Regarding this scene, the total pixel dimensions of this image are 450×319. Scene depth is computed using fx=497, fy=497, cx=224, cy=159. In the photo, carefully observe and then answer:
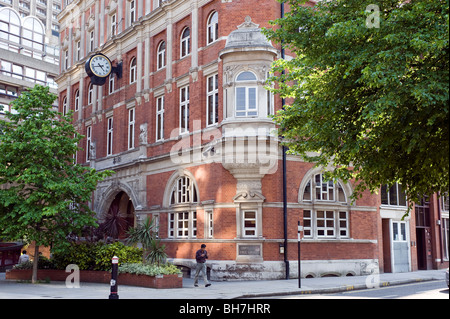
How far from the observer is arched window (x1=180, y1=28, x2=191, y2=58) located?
25.7m

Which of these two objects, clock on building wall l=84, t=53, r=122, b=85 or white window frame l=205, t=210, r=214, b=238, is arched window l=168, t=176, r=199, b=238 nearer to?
white window frame l=205, t=210, r=214, b=238

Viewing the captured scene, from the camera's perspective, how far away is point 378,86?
35.2 ft

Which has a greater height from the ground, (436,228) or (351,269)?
(436,228)

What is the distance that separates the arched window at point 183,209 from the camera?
23734 mm

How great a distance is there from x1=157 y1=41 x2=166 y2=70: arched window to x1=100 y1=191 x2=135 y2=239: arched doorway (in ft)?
27.2

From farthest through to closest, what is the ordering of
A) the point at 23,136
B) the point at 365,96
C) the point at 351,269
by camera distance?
the point at 351,269 → the point at 23,136 → the point at 365,96

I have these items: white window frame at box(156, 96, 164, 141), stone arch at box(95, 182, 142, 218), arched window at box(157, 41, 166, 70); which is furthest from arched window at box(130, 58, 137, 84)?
stone arch at box(95, 182, 142, 218)

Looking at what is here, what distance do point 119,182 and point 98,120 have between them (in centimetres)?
584

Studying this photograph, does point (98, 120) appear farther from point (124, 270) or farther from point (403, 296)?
point (403, 296)

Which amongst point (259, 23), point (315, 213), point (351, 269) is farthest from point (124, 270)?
point (259, 23)

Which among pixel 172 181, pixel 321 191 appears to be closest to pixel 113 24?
pixel 172 181

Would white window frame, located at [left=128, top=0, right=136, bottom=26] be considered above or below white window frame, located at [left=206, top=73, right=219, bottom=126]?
above

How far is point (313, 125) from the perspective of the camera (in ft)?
42.6

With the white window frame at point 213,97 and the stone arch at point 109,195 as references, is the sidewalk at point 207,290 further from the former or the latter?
the stone arch at point 109,195
